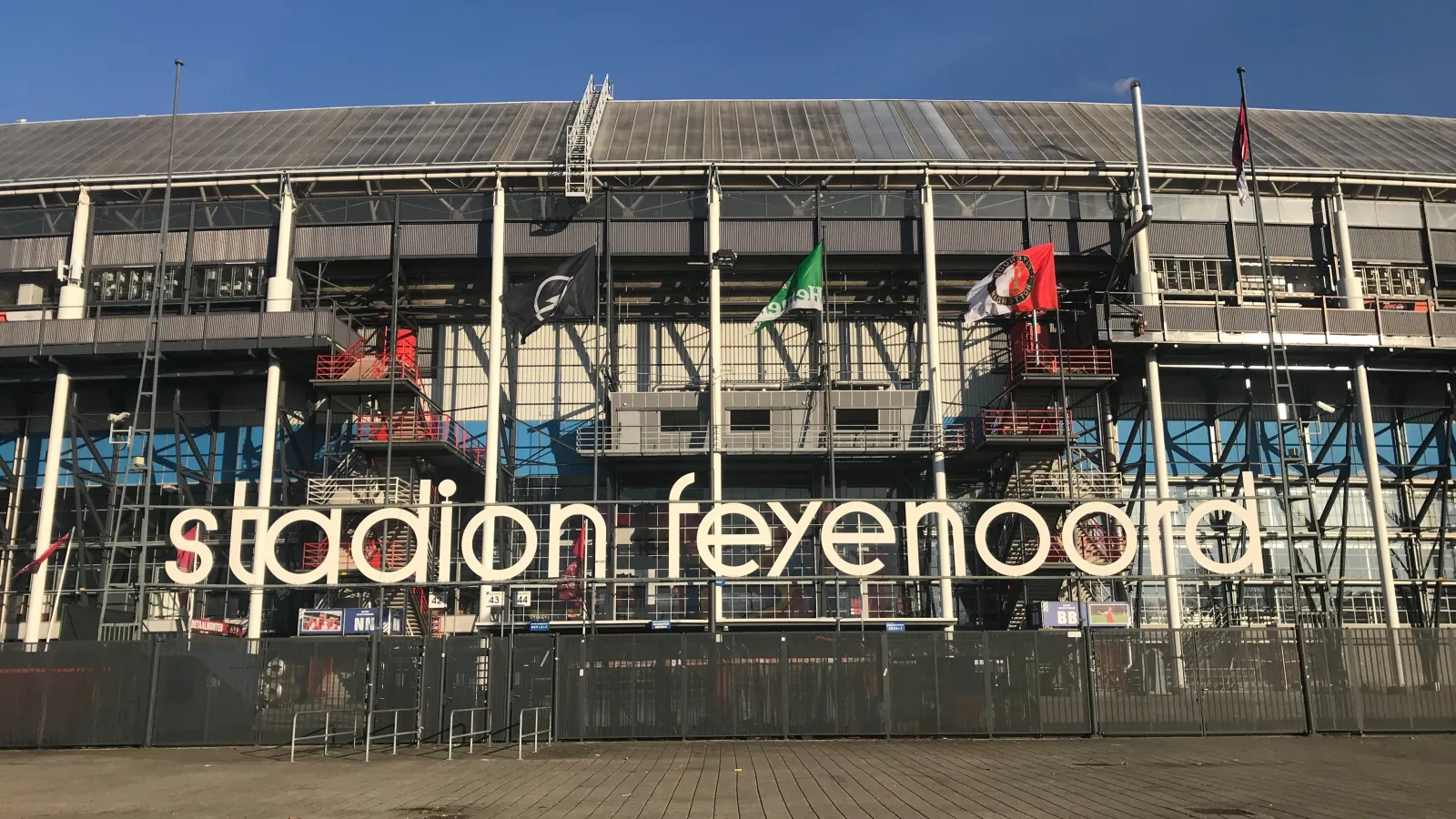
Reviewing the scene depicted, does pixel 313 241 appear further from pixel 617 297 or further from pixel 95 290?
pixel 617 297

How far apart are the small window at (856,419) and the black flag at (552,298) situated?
1131cm

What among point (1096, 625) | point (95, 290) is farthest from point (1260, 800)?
point (95, 290)

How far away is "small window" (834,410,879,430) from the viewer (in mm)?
42062

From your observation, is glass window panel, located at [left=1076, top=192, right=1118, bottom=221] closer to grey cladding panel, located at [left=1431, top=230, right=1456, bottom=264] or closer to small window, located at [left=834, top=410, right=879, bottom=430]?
small window, located at [left=834, top=410, right=879, bottom=430]

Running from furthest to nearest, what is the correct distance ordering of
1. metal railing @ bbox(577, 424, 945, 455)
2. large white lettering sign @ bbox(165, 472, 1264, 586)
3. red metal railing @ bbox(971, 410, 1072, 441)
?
metal railing @ bbox(577, 424, 945, 455) < red metal railing @ bbox(971, 410, 1072, 441) < large white lettering sign @ bbox(165, 472, 1264, 586)

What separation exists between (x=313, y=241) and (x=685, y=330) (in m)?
14.9

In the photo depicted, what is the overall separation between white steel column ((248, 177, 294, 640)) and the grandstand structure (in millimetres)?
115

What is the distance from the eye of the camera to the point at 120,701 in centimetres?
2392

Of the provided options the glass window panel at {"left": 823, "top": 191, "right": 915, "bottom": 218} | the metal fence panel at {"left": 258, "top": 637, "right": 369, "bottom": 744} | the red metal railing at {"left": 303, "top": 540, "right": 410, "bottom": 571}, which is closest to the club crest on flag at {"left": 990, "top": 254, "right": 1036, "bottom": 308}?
the glass window panel at {"left": 823, "top": 191, "right": 915, "bottom": 218}

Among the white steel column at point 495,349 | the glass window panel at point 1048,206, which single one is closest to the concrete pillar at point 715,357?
the white steel column at point 495,349

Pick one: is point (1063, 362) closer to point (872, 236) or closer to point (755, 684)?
point (872, 236)

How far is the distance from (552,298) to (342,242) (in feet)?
35.8

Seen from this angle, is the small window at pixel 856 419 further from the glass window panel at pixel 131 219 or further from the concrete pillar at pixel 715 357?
the glass window panel at pixel 131 219

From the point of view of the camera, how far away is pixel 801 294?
37000mm
